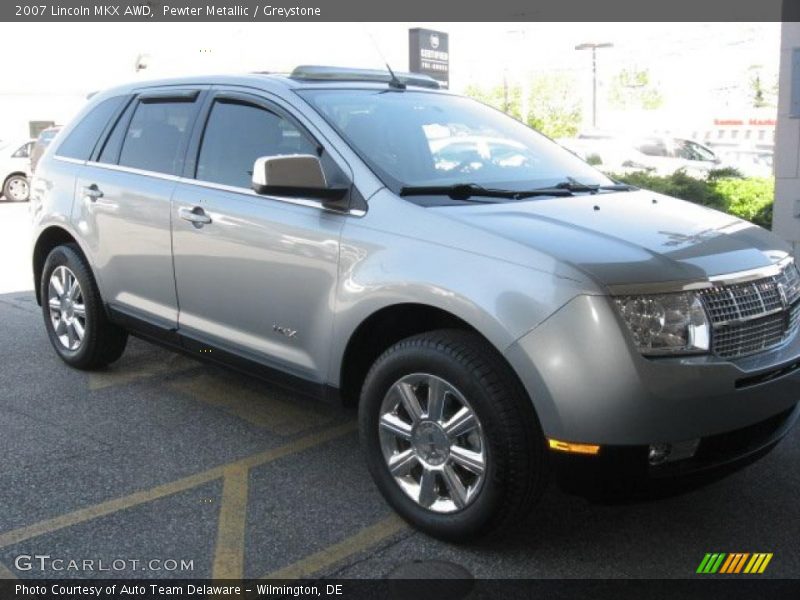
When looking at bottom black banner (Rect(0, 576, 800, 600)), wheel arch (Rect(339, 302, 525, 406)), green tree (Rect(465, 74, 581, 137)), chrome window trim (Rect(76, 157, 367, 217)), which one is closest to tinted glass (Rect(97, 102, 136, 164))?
chrome window trim (Rect(76, 157, 367, 217))

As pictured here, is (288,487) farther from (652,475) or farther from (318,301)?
(652,475)

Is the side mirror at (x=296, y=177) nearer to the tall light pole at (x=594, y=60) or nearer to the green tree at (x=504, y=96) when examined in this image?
the green tree at (x=504, y=96)

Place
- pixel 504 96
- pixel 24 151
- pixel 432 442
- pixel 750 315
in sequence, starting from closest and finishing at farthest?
1. pixel 750 315
2. pixel 432 442
3. pixel 24 151
4. pixel 504 96

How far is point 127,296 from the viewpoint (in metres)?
4.88

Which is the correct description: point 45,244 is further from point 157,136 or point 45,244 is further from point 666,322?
point 666,322

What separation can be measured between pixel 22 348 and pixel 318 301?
3317 mm

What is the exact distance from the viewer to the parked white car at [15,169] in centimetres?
1929

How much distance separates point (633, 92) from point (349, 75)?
2633 inches

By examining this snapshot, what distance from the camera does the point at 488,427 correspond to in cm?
304

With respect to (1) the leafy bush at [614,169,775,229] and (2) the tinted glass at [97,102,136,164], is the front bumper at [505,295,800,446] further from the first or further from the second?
(1) the leafy bush at [614,169,775,229]

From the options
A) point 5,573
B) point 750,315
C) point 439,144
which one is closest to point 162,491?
point 5,573

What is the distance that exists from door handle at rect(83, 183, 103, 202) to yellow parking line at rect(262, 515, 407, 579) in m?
2.68

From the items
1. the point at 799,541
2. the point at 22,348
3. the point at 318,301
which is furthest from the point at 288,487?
the point at 22,348

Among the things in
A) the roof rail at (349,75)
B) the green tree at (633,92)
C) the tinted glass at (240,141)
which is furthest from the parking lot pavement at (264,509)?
the green tree at (633,92)
